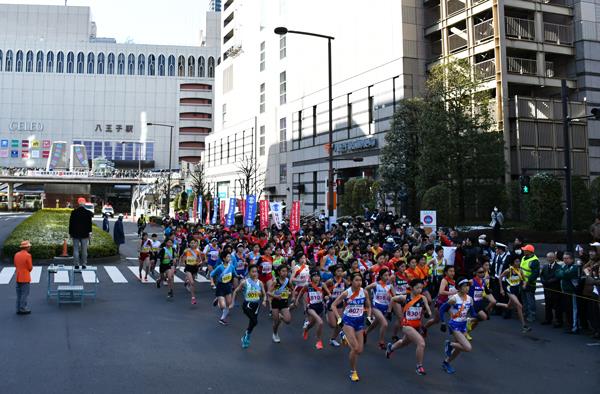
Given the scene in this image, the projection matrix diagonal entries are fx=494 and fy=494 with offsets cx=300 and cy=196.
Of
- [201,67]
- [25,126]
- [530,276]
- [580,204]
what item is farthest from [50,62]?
[530,276]

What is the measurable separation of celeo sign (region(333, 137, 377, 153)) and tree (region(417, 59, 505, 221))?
1005cm

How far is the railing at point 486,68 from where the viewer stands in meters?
30.8

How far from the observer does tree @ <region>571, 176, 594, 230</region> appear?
973 inches

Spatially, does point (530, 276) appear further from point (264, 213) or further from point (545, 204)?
point (264, 213)

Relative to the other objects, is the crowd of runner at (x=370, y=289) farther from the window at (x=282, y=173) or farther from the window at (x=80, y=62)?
the window at (x=80, y=62)

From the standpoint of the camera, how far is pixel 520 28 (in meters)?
32.4

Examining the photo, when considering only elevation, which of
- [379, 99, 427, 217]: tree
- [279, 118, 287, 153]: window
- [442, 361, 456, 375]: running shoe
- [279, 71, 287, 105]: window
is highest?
[279, 71, 287, 105]: window

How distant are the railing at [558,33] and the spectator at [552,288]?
89.6 ft

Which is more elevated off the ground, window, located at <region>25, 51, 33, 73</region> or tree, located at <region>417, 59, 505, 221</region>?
window, located at <region>25, 51, 33, 73</region>

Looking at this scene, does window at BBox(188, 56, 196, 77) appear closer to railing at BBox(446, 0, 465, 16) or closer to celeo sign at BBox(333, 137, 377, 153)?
celeo sign at BBox(333, 137, 377, 153)

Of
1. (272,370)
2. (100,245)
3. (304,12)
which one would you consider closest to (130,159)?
(304,12)

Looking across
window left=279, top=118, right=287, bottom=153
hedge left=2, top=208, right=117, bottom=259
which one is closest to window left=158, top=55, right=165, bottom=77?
window left=279, top=118, right=287, bottom=153

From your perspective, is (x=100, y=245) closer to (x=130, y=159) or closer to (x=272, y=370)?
(x=272, y=370)

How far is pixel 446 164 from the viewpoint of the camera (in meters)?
27.4
